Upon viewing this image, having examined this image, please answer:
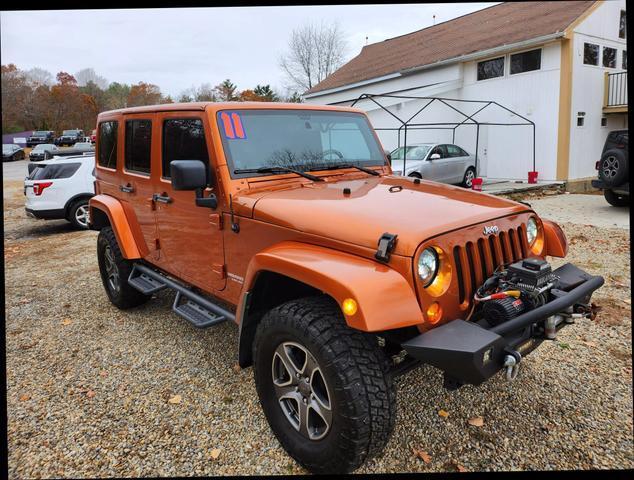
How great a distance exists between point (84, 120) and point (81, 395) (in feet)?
185

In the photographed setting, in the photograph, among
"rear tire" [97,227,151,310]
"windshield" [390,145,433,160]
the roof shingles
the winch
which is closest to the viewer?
the winch

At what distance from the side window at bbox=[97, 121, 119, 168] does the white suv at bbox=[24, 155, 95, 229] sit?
18.9 feet

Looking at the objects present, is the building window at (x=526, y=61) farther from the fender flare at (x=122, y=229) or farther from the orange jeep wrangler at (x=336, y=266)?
the fender flare at (x=122, y=229)

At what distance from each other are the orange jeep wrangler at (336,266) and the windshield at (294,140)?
0.01 m

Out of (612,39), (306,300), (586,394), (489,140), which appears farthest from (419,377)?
(612,39)

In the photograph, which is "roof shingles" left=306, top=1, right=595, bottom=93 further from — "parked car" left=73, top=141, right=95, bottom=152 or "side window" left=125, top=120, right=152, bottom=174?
"side window" left=125, top=120, right=152, bottom=174

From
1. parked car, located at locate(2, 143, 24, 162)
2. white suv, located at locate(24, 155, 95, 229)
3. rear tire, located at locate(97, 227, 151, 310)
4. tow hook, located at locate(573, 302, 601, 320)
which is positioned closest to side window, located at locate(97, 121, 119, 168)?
rear tire, located at locate(97, 227, 151, 310)

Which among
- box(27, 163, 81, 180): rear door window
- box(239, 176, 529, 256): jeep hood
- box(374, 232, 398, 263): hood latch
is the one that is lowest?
box(374, 232, 398, 263): hood latch

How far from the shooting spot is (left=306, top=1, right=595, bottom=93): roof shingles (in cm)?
1573

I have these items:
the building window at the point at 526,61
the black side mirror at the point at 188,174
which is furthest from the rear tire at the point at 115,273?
the building window at the point at 526,61

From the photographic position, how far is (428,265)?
2412mm

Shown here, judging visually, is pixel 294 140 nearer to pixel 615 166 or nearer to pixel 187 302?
pixel 187 302

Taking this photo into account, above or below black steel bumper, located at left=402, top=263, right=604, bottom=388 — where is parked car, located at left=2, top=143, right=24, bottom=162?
above

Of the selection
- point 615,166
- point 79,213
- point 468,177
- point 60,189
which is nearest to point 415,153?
point 468,177
